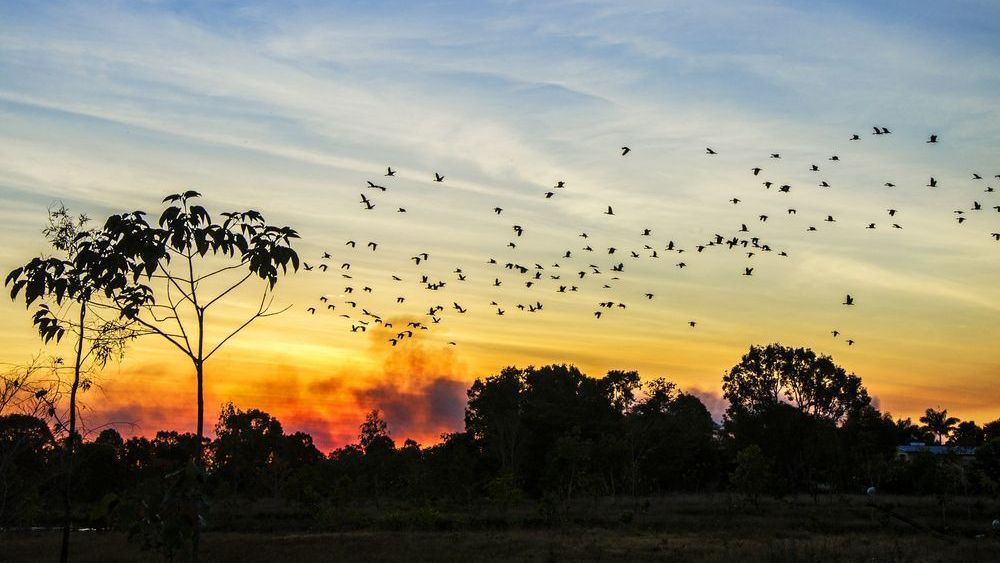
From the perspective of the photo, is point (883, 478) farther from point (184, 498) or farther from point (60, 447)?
point (184, 498)

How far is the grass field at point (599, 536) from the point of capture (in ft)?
131

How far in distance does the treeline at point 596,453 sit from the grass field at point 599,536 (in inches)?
132

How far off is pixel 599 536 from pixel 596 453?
136ft

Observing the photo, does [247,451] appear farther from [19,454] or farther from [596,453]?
[19,454]

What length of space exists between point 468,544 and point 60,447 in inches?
1222

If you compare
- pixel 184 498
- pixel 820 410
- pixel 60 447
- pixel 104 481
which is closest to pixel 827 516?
pixel 820 410

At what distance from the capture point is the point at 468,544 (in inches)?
1861

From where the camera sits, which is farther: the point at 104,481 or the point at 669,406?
the point at 669,406

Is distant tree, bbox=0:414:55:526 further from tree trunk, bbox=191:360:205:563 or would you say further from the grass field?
the grass field

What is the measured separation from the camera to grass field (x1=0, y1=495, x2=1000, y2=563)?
40000 mm

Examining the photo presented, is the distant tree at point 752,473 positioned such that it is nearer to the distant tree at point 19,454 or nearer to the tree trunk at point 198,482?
the distant tree at point 19,454

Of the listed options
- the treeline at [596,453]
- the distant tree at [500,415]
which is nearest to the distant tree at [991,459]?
the treeline at [596,453]

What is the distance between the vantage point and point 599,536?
50.7 m

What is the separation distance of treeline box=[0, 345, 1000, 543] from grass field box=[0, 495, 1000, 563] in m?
3.34
